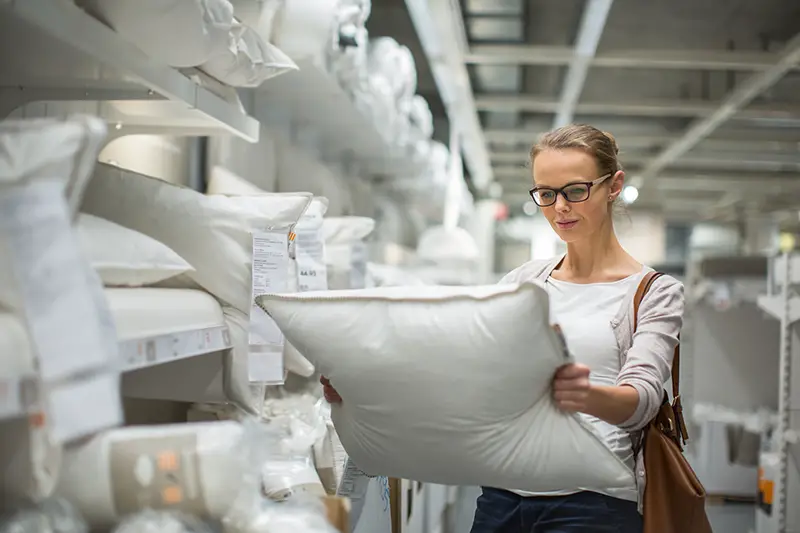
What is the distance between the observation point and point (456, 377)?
120 centimetres

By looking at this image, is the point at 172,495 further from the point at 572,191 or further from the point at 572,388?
the point at 572,191

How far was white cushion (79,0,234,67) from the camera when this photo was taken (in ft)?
4.26

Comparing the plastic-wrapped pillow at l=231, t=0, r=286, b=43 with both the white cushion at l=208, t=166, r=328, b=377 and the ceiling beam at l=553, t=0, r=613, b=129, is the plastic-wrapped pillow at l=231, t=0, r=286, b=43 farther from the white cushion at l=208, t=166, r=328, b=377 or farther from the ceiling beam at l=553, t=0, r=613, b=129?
the ceiling beam at l=553, t=0, r=613, b=129

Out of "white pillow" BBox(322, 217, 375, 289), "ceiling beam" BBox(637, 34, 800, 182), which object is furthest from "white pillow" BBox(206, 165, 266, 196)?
"ceiling beam" BBox(637, 34, 800, 182)

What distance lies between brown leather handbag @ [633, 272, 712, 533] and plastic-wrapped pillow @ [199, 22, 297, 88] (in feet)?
2.82

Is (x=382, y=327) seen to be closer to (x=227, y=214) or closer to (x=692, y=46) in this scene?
(x=227, y=214)

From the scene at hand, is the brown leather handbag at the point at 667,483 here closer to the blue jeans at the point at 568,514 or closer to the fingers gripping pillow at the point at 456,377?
the blue jeans at the point at 568,514

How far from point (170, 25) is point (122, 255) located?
1.25ft

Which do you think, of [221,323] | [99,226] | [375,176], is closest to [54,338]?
[99,226]

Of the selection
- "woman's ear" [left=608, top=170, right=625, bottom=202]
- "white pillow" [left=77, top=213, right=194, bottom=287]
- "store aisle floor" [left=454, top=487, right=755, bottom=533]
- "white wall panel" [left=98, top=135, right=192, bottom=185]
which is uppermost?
"white wall panel" [left=98, top=135, right=192, bottom=185]

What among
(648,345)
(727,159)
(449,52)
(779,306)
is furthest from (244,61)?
(727,159)

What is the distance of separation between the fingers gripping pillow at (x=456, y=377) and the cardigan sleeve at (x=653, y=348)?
6.3 inches

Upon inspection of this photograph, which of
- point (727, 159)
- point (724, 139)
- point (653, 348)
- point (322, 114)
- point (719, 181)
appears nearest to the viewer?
point (653, 348)

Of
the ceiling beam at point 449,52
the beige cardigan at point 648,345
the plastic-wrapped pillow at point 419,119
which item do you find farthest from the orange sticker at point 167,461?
the plastic-wrapped pillow at point 419,119
